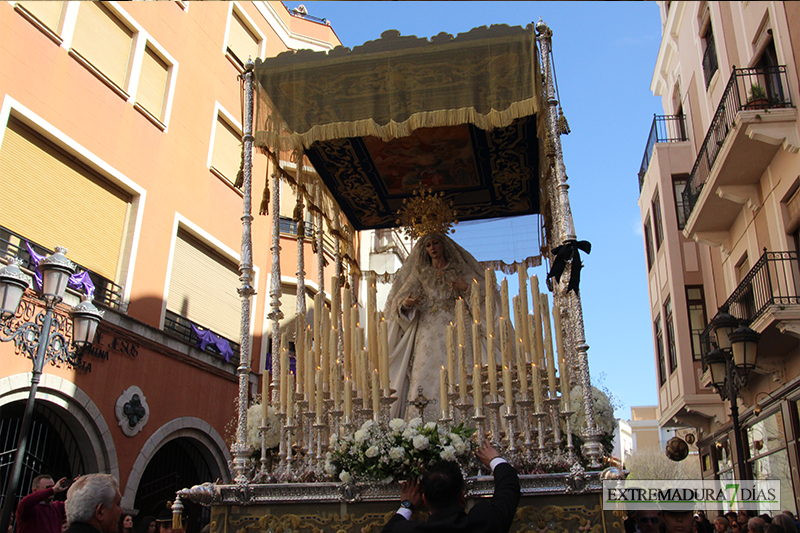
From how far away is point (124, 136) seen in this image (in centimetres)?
1312

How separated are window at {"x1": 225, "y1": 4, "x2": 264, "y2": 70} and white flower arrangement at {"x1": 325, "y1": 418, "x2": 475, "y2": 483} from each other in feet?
48.1

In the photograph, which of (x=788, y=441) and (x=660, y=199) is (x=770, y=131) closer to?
(x=788, y=441)

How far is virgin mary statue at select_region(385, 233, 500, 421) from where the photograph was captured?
6.56 meters

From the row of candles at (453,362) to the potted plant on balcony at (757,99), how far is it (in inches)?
275

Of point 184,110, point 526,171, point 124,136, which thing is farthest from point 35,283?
point 526,171

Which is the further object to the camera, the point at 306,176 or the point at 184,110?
the point at 184,110

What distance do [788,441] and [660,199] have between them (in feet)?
25.4

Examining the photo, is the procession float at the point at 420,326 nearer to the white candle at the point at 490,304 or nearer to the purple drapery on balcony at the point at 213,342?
the white candle at the point at 490,304

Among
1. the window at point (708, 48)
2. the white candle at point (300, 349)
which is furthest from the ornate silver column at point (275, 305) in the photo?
the window at point (708, 48)

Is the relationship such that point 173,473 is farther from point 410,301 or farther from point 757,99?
point 757,99

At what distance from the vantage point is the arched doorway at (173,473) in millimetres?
13091

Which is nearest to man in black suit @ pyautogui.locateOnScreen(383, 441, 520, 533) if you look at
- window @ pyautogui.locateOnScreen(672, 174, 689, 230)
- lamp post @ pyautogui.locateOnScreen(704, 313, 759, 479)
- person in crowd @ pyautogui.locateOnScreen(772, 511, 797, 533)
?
person in crowd @ pyautogui.locateOnScreen(772, 511, 797, 533)

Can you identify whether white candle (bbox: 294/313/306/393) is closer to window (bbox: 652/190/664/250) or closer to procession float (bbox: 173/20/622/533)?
procession float (bbox: 173/20/622/533)

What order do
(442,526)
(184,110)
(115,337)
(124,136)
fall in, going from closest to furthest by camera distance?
1. (442,526)
2. (115,337)
3. (124,136)
4. (184,110)
